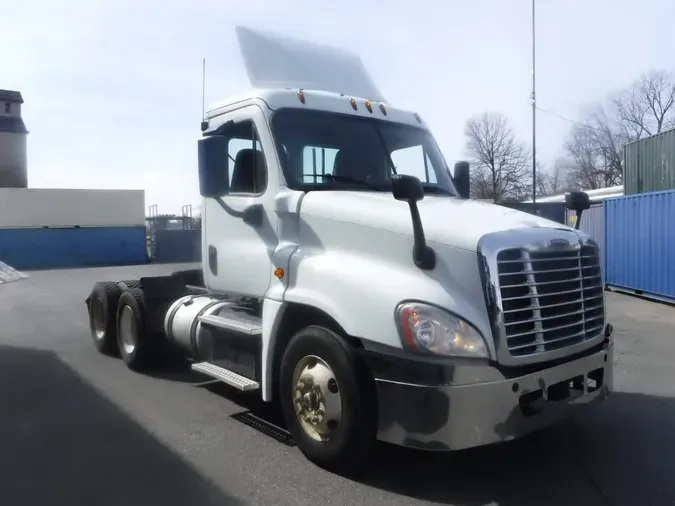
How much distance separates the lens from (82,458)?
4.72 m

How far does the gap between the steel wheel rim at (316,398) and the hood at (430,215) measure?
104 centimetres

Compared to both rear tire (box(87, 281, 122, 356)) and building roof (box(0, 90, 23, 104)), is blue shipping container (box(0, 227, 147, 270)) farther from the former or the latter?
rear tire (box(87, 281, 122, 356))

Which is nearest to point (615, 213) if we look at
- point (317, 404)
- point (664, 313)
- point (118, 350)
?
point (664, 313)

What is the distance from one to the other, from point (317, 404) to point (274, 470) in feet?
1.95

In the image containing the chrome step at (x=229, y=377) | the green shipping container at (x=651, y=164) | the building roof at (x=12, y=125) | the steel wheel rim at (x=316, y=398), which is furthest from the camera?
the building roof at (x=12, y=125)

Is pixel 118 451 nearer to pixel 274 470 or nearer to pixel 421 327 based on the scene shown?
pixel 274 470

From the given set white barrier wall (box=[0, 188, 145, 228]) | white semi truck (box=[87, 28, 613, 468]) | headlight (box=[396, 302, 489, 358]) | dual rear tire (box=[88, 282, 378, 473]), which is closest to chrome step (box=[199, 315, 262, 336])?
white semi truck (box=[87, 28, 613, 468])

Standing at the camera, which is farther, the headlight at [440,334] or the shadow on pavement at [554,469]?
the shadow on pavement at [554,469]

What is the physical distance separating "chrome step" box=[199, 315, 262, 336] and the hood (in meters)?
1.02

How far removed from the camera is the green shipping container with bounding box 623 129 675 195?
17375mm

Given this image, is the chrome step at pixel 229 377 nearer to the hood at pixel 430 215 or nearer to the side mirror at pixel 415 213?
the hood at pixel 430 215

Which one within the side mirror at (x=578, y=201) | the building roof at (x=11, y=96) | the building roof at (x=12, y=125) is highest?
the building roof at (x=11, y=96)

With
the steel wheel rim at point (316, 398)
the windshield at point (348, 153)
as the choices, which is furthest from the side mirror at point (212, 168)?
the steel wheel rim at point (316, 398)

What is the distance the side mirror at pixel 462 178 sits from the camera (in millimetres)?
5781
